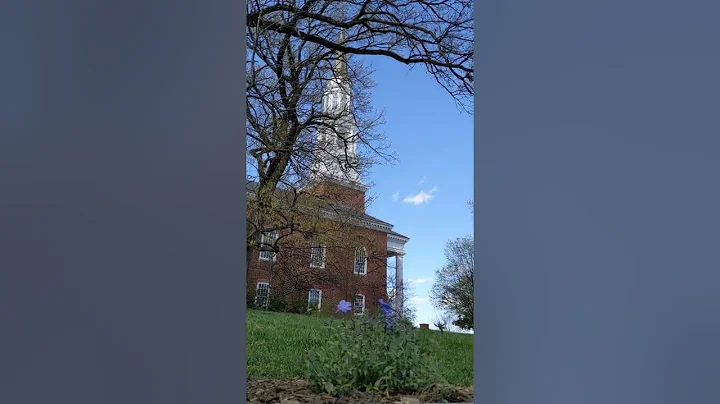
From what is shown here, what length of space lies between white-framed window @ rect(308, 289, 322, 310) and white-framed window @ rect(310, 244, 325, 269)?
175 millimetres

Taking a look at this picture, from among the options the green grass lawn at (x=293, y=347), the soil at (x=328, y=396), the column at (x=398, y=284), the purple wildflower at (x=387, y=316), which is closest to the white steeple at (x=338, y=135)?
the column at (x=398, y=284)

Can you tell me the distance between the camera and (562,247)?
92 centimetres

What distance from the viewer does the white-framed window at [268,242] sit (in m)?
4.23

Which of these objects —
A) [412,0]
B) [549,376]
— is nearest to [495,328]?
[549,376]

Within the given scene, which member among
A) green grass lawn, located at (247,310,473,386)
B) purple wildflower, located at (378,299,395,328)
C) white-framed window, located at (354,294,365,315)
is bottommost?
green grass lawn, located at (247,310,473,386)

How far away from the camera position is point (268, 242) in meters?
4.25

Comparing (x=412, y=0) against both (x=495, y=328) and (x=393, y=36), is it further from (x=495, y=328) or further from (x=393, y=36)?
(x=495, y=328)

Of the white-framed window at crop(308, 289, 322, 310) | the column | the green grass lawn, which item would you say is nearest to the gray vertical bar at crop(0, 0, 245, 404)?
the green grass lawn

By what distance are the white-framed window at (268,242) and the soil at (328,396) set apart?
119cm

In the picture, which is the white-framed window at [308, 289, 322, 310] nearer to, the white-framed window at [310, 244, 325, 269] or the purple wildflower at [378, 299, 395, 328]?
the white-framed window at [310, 244, 325, 269]

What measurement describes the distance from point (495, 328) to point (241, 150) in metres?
0.54

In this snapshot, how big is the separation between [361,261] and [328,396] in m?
1.53

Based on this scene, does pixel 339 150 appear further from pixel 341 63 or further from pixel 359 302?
pixel 359 302

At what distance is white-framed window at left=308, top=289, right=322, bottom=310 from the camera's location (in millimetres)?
4324
